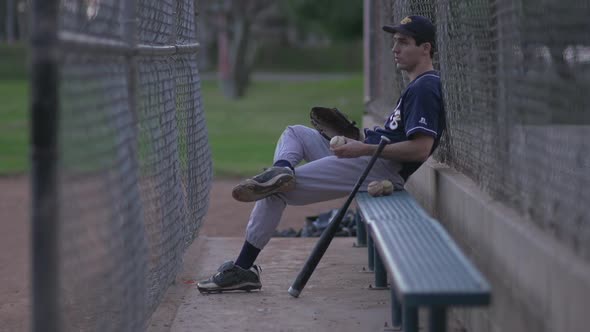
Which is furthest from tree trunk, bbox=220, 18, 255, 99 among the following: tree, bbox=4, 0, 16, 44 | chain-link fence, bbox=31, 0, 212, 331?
chain-link fence, bbox=31, 0, 212, 331

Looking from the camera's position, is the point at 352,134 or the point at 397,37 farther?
the point at 352,134

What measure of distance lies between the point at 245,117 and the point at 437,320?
73.8 ft

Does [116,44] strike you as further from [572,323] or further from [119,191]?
[572,323]

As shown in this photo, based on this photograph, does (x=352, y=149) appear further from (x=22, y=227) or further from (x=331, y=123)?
(x=22, y=227)

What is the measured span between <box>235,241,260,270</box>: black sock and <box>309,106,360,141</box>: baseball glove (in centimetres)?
88

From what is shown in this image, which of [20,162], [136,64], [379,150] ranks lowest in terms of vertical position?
[20,162]

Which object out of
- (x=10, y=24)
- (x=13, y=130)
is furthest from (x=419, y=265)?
(x=10, y=24)

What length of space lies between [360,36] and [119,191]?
148 feet

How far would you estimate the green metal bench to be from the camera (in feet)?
10.8

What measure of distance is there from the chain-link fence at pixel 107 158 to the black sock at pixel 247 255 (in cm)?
37

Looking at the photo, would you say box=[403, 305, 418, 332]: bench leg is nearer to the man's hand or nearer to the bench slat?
the bench slat

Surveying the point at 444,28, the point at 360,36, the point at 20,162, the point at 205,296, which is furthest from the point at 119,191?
the point at 360,36

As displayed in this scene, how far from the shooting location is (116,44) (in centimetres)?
402

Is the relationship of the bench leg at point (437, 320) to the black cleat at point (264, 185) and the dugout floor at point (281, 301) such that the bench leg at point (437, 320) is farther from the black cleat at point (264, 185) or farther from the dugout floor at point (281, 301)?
the black cleat at point (264, 185)
